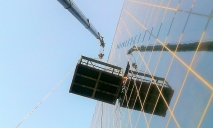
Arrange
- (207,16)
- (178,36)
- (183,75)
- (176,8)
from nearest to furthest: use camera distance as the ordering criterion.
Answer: (207,16) → (183,75) → (178,36) → (176,8)

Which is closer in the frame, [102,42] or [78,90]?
[78,90]

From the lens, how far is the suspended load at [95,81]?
2270 centimetres

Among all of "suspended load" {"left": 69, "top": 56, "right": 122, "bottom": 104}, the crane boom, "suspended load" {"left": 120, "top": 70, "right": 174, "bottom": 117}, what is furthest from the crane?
"suspended load" {"left": 120, "top": 70, "right": 174, "bottom": 117}

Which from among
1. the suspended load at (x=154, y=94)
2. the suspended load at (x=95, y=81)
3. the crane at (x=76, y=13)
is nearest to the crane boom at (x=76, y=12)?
the crane at (x=76, y=13)

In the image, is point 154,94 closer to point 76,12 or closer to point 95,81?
point 95,81

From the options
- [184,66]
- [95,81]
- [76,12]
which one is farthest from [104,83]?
[76,12]

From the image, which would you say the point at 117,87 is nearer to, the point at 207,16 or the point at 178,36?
the point at 178,36

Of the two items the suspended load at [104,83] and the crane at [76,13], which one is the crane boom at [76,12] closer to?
the crane at [76,13]

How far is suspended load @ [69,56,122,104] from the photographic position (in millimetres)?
22703

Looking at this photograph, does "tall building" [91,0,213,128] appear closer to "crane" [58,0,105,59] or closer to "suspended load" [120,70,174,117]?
"suspended load" [120,70,174,117]

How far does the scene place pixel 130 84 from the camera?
19.7m

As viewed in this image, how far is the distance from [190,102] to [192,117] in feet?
1.90

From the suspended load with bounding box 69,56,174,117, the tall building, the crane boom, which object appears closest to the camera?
the tall building

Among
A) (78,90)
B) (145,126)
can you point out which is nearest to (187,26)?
(145,126)
